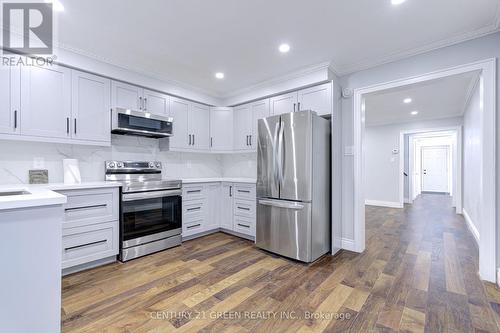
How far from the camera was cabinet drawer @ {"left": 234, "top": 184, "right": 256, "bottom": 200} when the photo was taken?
3.52 m

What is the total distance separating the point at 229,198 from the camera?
3842 mm

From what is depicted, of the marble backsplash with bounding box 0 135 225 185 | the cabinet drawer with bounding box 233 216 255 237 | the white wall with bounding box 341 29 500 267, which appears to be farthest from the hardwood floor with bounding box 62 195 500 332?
the marble backsplash with bounding box 0 135 225 185

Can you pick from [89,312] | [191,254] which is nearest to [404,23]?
[191,254]

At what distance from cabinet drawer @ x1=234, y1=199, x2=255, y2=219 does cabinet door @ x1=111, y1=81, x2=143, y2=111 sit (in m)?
2.01

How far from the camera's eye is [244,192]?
11.9ft

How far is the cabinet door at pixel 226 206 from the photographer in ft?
12.5

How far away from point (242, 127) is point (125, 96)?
6.05 ft

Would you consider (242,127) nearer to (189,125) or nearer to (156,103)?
(189,125)

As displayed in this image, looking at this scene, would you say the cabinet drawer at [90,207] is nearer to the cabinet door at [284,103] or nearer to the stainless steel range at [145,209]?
the stainless steel range at [145,209]

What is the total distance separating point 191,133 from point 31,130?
1969mm

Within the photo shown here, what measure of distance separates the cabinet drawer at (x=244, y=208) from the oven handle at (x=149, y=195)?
931mm

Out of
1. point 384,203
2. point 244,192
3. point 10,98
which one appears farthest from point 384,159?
point 10,98

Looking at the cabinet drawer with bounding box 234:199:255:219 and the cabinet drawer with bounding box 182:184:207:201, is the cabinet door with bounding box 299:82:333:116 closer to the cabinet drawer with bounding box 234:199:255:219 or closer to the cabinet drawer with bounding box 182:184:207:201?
the cabinet drawer with bounding box 234:199:255:219

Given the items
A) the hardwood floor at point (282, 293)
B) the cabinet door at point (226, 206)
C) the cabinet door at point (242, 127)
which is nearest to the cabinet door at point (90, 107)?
the hardwood floor at point (282, 293)
